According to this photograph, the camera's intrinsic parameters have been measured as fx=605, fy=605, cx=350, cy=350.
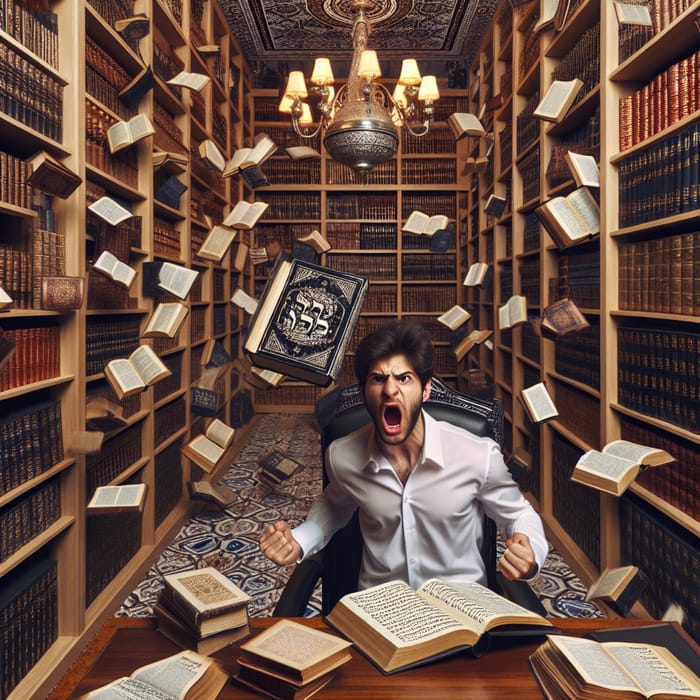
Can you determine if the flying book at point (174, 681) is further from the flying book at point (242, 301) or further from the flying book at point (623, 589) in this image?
the flying book at point (242, 301)

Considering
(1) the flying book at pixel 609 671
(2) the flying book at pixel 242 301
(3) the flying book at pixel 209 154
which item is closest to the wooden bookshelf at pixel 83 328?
(3) the flying book at pixel 209 154

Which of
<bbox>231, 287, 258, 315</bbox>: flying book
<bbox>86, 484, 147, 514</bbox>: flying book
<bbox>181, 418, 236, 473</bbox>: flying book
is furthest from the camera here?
<bbox>231, 287, 258, 315</bbox>: flying book

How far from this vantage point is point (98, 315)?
2.66 m

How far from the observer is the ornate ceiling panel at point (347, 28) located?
4.71 metres

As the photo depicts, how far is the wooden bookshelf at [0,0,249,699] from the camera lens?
196 centimetres

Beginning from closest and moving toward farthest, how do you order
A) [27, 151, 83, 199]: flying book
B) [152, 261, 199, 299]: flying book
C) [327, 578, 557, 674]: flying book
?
[327, 578, 557, 674]: flying book → [27, 151, 83, 199]: flying book → [152, 261, 199, 299]: flying book

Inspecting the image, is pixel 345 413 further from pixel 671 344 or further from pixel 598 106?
pixel 598 106

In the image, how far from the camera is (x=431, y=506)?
55.9 inches

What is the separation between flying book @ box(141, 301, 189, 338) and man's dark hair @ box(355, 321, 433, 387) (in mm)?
1436

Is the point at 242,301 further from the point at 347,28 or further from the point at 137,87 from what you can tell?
the point at 347,28

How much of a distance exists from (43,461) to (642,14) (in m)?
2.56

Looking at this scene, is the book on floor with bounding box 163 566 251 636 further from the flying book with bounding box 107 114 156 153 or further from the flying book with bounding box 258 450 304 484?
the flying book with bounding box 258 450 304 484

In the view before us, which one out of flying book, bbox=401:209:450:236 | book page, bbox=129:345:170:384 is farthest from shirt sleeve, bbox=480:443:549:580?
flying book, bbox=401:209:450:236

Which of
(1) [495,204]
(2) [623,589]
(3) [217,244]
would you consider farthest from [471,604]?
(1) [495,204]
